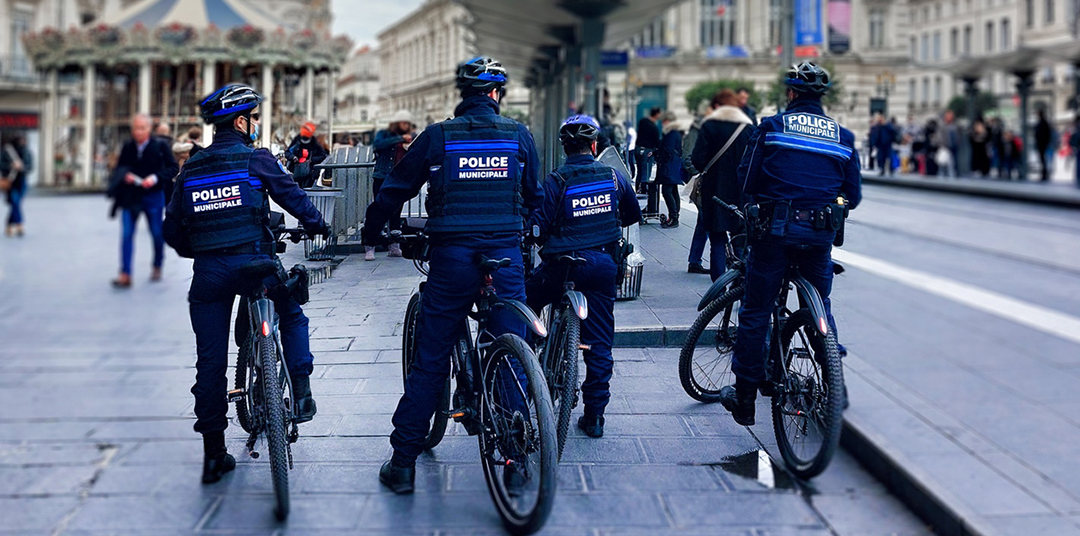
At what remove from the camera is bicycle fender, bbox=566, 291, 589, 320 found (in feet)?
16.4

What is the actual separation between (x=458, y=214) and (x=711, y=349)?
195 centimetres

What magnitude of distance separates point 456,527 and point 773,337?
76.3 inches

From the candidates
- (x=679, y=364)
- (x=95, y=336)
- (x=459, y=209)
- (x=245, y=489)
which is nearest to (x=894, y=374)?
(x=679, y=364)

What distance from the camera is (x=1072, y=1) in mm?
56531

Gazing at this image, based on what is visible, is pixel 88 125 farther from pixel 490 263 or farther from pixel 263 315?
pixel 490 263

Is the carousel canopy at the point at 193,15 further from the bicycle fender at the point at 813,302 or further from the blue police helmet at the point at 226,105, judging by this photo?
the bicycle fender at the point at 813,302

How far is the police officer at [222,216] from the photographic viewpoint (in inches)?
183

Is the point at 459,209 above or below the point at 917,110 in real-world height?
below

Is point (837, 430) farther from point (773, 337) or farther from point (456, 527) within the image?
point (456, 527)

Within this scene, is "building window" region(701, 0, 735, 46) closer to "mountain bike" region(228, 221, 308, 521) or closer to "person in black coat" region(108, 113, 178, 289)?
"person in black coat" region(108, 113, 178, 289)

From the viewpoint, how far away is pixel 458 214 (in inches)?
179

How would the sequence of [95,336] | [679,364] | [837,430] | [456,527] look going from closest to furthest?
[456,527] → [837,430] → [679,364] → [95,336]

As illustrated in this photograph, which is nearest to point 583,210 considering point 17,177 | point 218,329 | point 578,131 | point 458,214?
point 578,131

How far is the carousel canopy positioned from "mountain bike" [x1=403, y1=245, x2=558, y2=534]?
101 feet
